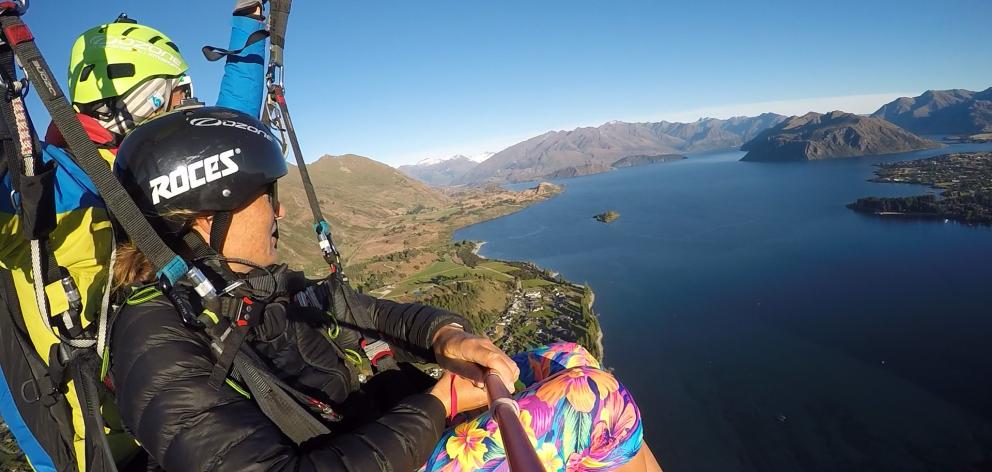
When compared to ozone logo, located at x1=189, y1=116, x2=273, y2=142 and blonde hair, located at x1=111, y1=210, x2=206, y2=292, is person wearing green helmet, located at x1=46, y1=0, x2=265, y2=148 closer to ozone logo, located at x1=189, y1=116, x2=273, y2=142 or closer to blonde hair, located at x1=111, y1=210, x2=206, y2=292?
ozone logo, located at x1=189, y1=116, x2=273, y2=142

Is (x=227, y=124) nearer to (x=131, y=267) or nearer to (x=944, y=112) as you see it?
(x=131, y=267)

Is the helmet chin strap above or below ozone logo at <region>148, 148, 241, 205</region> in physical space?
below

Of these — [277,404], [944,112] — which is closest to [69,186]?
[277,404]

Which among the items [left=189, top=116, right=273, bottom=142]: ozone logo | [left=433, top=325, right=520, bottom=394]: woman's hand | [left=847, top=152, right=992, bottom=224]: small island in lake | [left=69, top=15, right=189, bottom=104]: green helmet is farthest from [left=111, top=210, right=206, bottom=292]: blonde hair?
[left=847, top=152, right=992, bottom=224]: small island in lake

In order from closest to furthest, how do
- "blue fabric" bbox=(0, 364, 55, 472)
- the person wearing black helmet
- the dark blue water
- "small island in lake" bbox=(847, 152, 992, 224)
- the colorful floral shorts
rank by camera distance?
1. the person wearing black helmet
2. "blue fabric" bbox=(0, 364, 55, 472)
3. the colorful floral shorts
4. the dark blue water
5. "small island in lake" bbox=(847, 152, 992, 224)

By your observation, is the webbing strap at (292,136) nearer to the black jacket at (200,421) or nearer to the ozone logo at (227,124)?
the ozone logo at (227,124)

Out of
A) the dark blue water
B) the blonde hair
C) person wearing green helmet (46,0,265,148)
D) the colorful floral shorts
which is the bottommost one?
the dark blue water

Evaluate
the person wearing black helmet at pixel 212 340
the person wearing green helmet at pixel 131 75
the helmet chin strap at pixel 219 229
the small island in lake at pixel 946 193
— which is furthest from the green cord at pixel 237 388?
the small island in lake at pixel 946 193

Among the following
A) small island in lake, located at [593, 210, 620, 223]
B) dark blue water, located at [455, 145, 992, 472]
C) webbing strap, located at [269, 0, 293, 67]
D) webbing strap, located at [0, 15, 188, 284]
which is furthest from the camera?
small island in lake, located at [593, 210, 620, 223]
